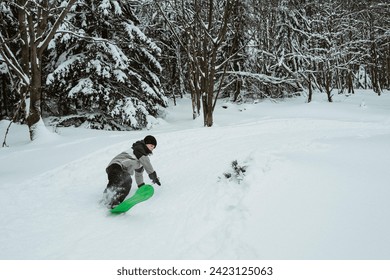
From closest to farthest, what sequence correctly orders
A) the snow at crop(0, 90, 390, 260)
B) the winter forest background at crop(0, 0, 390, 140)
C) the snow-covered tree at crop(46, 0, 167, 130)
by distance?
the snow at crop(0, 90, 390, 260) < the winter forest background at crop(0, 0, 390, 140) < the snow-covered tree at crop(46, 0, 167, 130)

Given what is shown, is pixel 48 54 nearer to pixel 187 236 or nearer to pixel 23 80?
pixel 23 80

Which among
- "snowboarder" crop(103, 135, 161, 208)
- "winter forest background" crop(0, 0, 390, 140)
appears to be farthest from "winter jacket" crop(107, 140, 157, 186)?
"winter forest background" crop(0, 0, 390, 140)

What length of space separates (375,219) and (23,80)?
32.7 ft

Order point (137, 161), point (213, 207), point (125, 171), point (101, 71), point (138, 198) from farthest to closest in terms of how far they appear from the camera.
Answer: point (101, 71) → point (137, 161) → point (125, 171) → point (213, 207) → point (138, 198)

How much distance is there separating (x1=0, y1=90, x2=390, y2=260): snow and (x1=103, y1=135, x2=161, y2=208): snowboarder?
27 centimetres

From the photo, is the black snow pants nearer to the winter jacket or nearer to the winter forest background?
the winter jacket

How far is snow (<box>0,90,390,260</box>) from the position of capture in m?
3.33

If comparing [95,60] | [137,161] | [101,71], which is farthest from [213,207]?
[95,60]

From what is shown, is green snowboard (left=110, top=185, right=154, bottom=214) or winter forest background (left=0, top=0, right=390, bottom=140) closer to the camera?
green snowboard (left=110, top=185, right=154, bottom=214)

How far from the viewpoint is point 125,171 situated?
4906mm

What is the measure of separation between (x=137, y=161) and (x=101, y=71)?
859 centimetres

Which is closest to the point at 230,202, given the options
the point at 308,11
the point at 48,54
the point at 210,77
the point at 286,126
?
the point at 286,126

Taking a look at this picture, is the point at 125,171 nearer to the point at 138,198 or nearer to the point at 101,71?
the point at 138,198

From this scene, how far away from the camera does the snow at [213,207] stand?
3.33 metres
